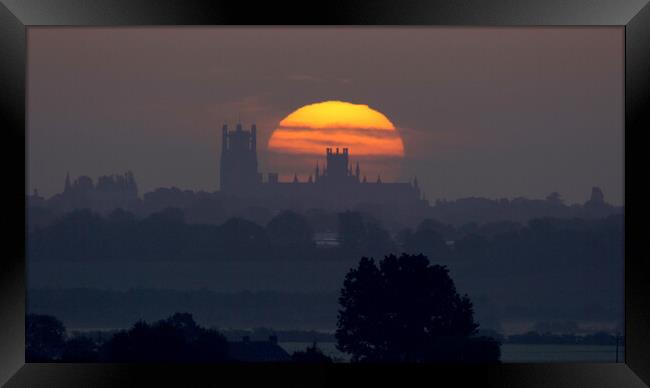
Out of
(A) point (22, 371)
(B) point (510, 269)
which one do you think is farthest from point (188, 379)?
(B) point (510, 269)

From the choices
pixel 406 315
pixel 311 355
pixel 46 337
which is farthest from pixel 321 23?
pixel 46 337

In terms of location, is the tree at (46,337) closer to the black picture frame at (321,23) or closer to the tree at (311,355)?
the tree at (311,355)

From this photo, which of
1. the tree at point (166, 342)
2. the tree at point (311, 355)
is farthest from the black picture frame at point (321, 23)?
the tree at point (166, 342)

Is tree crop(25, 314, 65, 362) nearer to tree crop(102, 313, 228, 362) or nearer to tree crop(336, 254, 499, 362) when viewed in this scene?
tree crop(102, 313, 228, 362)

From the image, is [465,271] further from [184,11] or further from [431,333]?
[184,11]

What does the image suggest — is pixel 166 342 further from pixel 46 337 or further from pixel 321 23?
pixel 321 23

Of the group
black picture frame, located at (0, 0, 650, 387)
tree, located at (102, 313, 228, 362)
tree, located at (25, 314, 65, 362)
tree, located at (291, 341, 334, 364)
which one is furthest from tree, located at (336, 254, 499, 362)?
black picture frame, located at (0, 0, 650, 387)
